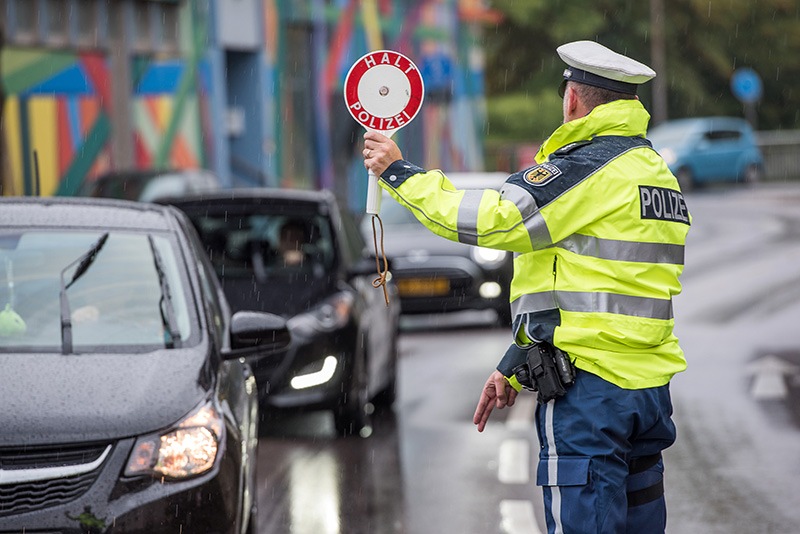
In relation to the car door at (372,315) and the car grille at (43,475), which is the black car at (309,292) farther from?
the car grille at (43,475)

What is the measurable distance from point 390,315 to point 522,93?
51.6m

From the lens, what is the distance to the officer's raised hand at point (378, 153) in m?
4.45

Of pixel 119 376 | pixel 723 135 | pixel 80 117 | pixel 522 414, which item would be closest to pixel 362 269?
pixel 522 414

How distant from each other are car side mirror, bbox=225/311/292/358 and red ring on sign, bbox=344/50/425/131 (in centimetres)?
172

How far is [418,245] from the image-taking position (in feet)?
55.7

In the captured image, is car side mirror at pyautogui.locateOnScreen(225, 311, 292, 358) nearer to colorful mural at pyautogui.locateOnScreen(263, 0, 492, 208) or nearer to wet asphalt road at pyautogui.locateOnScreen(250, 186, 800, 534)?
wet asphalt road at pyautogui.locateOnScreen(250, 186, 800, 534)

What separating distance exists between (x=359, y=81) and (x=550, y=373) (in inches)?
42.0

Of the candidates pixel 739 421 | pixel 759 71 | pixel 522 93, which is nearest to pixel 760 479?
pixel 739 421

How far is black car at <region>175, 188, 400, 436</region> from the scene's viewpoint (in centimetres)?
969

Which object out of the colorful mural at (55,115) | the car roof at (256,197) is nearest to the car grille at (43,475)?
the car roof at (256,197)

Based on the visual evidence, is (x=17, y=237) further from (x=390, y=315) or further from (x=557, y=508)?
(x=390, y=315)

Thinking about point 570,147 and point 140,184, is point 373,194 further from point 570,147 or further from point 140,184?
point 140,184

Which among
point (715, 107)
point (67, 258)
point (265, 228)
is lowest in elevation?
point (715, 107)

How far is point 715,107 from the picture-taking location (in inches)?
2532
